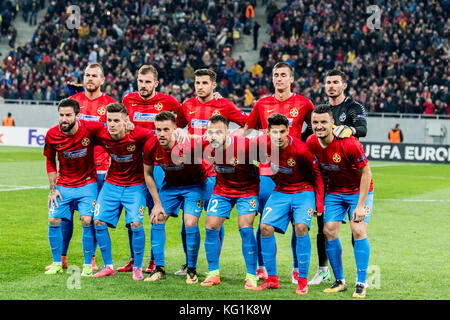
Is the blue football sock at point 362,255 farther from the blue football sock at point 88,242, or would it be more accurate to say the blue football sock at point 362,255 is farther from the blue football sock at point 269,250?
the blue football sock at point 88,242

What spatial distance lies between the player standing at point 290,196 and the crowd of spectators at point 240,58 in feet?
73.5

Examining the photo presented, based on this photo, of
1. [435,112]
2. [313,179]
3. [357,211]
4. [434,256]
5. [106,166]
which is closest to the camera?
[357,211]

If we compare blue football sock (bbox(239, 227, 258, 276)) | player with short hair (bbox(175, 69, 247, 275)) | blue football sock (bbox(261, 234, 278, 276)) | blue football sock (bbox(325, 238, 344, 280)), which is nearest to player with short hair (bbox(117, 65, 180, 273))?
player with short hair (bbox(175, 69, 247, 275))

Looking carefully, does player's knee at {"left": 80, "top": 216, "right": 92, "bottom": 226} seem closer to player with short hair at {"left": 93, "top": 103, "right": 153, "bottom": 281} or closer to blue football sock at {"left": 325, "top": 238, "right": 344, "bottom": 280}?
player with short hair at {"left": 93, "top": 103, "right": 153, "bottom": 281}

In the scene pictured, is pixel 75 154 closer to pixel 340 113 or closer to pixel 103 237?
pixel 103 237

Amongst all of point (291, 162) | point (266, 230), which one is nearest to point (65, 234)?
point (266, 230)

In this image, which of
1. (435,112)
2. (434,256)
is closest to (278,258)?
(434,256)

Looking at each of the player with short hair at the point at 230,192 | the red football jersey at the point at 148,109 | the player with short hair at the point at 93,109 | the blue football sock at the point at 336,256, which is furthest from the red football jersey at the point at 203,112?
the blue football sock at the point at 336,256

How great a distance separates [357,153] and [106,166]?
3.37 m

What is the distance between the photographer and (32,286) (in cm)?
721

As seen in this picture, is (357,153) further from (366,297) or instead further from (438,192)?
(438,192)

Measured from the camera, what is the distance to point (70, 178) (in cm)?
809

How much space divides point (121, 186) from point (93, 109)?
1.59 m

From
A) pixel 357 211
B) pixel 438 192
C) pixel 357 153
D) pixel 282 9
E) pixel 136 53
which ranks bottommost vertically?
pixel 438 192
